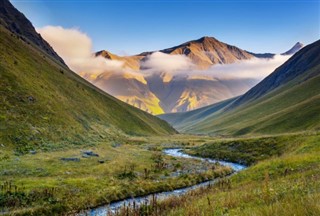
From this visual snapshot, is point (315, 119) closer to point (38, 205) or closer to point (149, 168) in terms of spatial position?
point (149, 168)

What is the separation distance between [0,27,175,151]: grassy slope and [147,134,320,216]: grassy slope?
106 feet

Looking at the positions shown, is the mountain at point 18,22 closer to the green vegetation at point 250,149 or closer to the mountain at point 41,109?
the mountain at point 41,109

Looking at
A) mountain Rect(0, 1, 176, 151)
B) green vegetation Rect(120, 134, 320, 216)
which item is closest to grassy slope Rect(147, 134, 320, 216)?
green vegetation Rect(120, 134, 320, 216)

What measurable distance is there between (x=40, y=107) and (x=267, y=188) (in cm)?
6260

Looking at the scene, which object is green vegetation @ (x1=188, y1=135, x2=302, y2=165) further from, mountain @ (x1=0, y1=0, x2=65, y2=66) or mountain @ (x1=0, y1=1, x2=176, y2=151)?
mountain @ (x1=0, y1=0, x2=65, y2=66)

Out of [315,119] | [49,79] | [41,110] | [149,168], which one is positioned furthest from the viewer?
[315,119]

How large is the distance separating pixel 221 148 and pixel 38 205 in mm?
56402

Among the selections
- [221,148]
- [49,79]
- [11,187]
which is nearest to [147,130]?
[49,79]

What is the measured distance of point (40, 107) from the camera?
67000 mm

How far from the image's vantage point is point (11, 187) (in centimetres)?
→ 2744

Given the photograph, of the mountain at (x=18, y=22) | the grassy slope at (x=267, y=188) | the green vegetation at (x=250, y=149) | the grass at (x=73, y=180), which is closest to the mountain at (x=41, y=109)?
the grass at (x=73, y=180)

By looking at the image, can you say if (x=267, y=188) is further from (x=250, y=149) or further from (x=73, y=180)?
(x=250, y=149)

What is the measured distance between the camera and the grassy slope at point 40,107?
2120 inches

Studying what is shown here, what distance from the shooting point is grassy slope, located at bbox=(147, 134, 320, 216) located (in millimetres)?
10116
